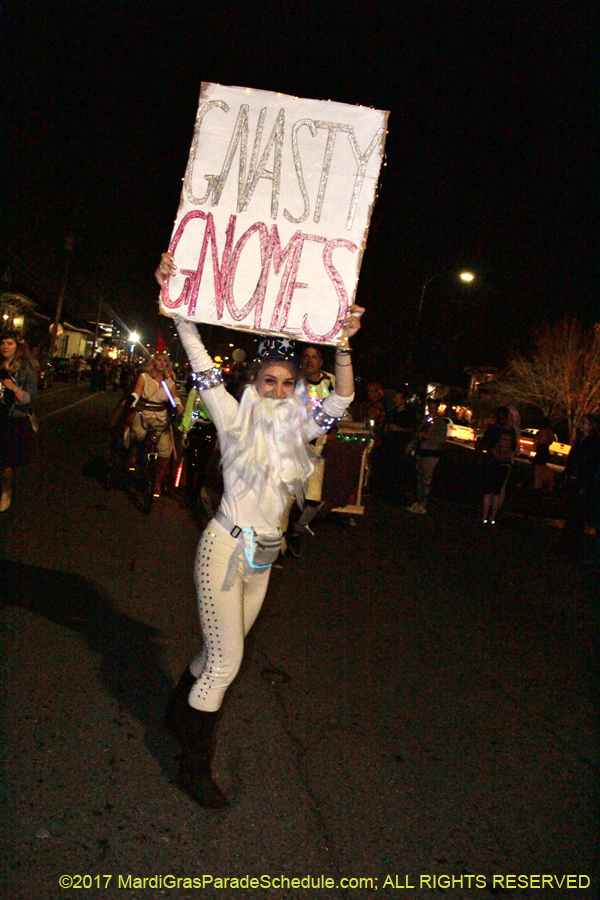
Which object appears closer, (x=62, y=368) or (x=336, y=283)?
(x=336, y=283)

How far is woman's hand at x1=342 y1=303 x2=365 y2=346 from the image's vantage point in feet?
11.7

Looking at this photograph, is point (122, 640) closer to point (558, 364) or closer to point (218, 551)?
point (218, 551)

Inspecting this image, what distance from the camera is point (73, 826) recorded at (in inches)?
120

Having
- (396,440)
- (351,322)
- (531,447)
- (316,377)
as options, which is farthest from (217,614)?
(531,447)

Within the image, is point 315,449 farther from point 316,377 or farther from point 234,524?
point 234,524

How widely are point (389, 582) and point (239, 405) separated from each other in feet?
15.8

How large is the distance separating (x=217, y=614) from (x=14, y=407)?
17.6 ft

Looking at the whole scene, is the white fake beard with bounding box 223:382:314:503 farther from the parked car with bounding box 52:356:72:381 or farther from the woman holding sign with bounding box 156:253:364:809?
the parked car with bounding box 52:356:72:381

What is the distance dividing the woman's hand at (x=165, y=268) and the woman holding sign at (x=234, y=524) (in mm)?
306

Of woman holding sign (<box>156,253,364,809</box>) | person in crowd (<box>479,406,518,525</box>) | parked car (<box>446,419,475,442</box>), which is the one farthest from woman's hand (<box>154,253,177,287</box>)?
parked car (<box>446,419,475,442</box>)

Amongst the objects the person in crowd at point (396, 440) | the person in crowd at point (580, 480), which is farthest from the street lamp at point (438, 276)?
the person in crowd at point (580, 480)

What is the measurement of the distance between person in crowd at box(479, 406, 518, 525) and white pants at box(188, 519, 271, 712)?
927cm

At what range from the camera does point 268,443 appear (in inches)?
131

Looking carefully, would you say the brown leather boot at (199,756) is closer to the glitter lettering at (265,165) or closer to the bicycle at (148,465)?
the glitter lettering at (265,165)
